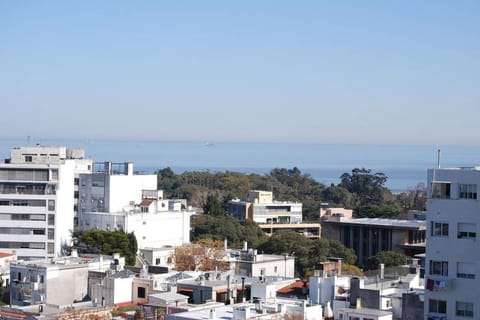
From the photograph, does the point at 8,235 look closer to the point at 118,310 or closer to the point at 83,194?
the point at 83,194

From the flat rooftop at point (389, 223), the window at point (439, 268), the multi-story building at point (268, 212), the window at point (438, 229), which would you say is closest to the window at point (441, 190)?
the window at point (438, 229)

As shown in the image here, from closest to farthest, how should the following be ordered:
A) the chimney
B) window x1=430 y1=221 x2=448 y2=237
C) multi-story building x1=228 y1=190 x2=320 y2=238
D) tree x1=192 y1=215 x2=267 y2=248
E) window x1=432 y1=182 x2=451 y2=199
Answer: window x1=430 y1=221 x2=448 y2=237, window x1=432 y1=182 x2=451 y2=199, the chimney, tree x1=192 y1=215 x2=267 y2=248, multi-story building x1=228 y1=190 x2=320 y2=238

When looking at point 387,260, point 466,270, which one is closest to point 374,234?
point 387,260

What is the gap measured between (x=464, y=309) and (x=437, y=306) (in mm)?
847

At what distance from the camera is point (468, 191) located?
2775cm

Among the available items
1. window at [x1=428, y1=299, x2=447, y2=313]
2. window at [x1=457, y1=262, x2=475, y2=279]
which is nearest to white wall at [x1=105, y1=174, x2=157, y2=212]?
window at [x1=428, y1=299, x2=447, y2=313]

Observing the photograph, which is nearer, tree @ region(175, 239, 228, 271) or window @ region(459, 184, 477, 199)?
window @ region(459, 184, 477, 199)

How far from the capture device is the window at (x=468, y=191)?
90.6 ft

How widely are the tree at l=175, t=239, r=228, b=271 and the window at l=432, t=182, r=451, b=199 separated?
93.4ft

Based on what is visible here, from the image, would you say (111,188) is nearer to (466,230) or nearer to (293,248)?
(293,248)

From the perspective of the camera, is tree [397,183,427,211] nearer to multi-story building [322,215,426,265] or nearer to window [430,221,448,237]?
multi-story building [322,215,426,265]

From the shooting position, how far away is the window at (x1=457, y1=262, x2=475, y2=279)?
27.4 meters

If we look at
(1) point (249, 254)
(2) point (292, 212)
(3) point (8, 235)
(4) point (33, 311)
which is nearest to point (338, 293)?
(4) point (33, 311)

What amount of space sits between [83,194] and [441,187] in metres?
49.9
